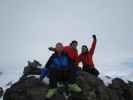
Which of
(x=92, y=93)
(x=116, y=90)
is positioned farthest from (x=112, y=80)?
(x=92, y=93)

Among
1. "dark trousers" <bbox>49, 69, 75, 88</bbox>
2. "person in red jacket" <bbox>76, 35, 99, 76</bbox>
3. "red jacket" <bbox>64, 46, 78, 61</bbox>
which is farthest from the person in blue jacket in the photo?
"person in red jacket" <bbox>76, 35, 99, 76</bbox>

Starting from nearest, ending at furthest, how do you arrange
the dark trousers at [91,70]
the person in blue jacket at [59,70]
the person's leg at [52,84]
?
the person's leg at [52,84], the person in blue jacket at [59,70], the dark trousers at [91,70]

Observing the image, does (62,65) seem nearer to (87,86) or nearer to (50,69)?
(50,69)

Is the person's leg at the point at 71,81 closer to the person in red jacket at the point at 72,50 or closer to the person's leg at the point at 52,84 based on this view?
the person's leg at the point at 52,84

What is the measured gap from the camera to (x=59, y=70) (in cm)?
2556

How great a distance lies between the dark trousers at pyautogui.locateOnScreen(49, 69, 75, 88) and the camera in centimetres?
2559

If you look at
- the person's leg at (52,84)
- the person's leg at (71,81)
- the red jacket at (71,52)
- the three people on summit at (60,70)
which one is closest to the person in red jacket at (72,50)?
the red jacket at (71,52)

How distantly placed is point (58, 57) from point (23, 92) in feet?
13.2

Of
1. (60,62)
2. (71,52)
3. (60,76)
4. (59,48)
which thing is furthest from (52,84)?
(71,52)

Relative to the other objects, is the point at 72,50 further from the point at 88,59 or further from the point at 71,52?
the point at 88,59

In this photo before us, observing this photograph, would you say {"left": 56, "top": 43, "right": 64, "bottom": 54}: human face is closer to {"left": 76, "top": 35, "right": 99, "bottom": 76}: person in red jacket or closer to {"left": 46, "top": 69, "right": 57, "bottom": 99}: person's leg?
{"left": 46, "top": 69, "right": 57, "bottom": 99}: person's leg

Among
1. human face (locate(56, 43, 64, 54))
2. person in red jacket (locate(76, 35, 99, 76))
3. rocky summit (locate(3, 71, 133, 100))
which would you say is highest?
human face (locate(56, 43, 64, 54))

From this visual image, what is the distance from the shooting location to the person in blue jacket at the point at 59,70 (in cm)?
2558

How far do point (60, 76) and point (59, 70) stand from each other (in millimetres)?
539
